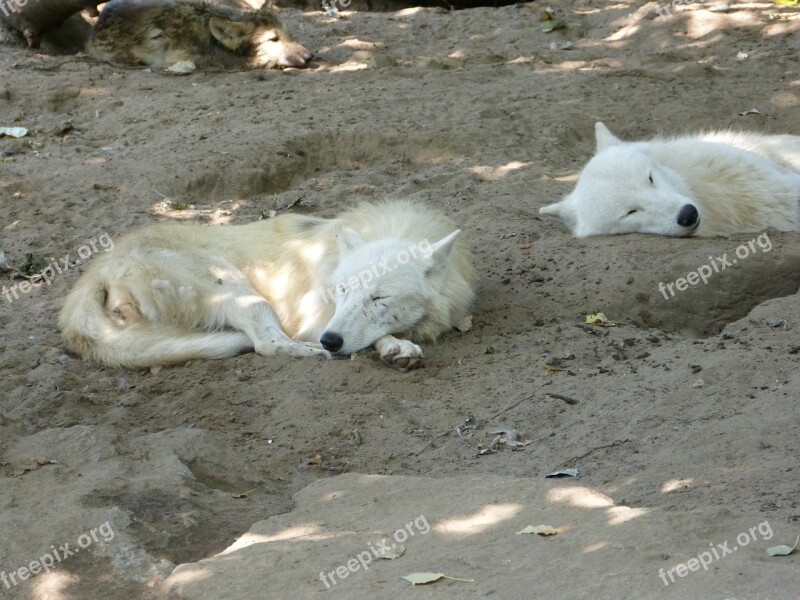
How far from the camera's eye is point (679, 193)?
666cm

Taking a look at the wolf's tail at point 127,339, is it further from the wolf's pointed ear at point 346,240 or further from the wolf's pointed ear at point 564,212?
the wolf's pointed ear at point 564,212

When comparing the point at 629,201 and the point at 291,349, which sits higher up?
the point at 629,201

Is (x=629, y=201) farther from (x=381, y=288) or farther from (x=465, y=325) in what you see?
(x=381, y=288)

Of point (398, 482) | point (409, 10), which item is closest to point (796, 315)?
point (398, 482)

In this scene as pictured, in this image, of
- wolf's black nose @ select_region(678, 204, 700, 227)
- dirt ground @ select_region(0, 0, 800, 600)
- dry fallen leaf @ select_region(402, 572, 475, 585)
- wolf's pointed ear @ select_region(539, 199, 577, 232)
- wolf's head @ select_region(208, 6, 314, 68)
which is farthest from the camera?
wolf's head @ select_region(208, 6, 314, 68)

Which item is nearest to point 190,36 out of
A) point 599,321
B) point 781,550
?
point 599,321

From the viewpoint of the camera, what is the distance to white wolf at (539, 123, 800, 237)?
21.5 ft

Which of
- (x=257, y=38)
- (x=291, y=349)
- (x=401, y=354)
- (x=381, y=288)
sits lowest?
(x=291, y=349)

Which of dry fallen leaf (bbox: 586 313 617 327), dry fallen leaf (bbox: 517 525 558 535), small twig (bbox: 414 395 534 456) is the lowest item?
dry fallen leaf (bbox: 586 313 617 327)

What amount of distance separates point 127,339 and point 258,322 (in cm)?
77

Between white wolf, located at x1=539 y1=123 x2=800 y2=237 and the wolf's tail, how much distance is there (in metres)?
2.60

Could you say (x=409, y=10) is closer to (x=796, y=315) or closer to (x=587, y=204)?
(x=587, y=204)

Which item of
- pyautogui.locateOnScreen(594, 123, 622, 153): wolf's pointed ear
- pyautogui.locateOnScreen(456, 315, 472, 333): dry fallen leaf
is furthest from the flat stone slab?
pyautogui.locateOnScreen(594, 123, 622, 153): wolf's pointed ear

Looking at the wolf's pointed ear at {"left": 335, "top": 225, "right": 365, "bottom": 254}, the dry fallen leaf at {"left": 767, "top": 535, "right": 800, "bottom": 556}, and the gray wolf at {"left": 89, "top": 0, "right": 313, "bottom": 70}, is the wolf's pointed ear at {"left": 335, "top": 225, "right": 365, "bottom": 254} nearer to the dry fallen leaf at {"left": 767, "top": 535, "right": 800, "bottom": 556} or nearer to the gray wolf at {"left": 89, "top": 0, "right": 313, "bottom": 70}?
the dry fallen leaf at {"left": 767, "top": 535, "right": 800, "bottom": 556}
